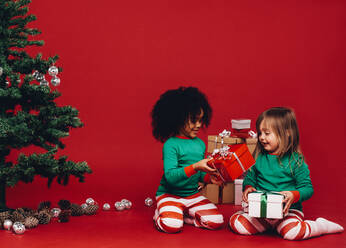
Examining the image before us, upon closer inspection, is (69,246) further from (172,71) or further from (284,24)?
(284,24)

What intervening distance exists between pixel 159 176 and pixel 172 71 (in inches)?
50.6

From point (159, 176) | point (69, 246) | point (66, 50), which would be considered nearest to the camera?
point (69, 246)

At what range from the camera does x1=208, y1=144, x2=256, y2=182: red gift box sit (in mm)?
2859

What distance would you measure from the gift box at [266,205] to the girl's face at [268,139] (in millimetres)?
340

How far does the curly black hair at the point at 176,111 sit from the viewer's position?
3.15 m

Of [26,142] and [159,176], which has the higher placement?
[26,142]

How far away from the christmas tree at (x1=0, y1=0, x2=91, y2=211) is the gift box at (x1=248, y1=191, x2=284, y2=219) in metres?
1.12

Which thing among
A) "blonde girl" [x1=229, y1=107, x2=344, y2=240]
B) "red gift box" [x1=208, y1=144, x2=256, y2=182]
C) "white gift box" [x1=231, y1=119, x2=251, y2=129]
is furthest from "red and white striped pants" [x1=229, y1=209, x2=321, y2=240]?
"white gift box" [x1=231, y1=119, x2=251, y2=129]

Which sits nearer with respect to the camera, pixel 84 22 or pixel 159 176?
pixel 159 176

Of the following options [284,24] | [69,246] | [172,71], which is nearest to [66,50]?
[172,71]

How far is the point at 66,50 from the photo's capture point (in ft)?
16.5

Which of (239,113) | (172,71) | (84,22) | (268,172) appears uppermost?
(84,22)

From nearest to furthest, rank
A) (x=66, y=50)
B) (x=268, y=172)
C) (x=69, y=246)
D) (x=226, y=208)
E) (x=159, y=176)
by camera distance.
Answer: (x=69, y=246) < (x=268, y=172) < (x=226, y=208) < (x=159, y=176) < (x=66, y=50)

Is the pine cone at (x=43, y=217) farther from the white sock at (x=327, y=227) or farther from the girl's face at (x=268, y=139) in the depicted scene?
the white sock at (x=327, y=227)
